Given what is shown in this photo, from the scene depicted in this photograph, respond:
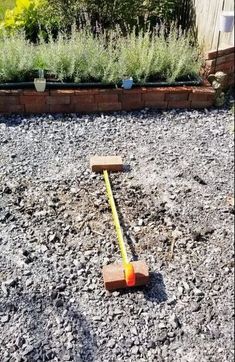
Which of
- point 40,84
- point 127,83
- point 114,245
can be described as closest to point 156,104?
point 127,83

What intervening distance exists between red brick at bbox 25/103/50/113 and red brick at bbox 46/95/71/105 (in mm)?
53

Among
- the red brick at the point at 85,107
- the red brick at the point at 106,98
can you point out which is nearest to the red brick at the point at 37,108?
the red brick at the point at 85,107

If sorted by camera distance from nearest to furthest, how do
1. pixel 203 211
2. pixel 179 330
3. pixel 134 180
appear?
pixel 203 211, pixel 179 330, pixel 134 180

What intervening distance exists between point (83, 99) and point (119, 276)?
1983mm

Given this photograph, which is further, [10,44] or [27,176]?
[10,44]

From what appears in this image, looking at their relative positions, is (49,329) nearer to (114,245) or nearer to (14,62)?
(114,245)

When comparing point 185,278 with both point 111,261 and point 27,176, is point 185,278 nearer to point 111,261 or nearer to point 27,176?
point 111,261

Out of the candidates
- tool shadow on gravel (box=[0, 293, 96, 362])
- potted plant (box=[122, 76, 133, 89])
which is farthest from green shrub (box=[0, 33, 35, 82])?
tool shadow on gravel (box=[0, 293, 96, 362])

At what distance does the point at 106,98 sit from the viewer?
382 centimetres

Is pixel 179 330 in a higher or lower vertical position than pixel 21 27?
lower

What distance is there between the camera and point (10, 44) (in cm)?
400

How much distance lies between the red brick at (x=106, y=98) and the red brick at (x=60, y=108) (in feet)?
0.90

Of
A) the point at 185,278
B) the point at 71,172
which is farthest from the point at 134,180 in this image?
the point at 185,278

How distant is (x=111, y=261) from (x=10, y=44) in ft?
8.26
